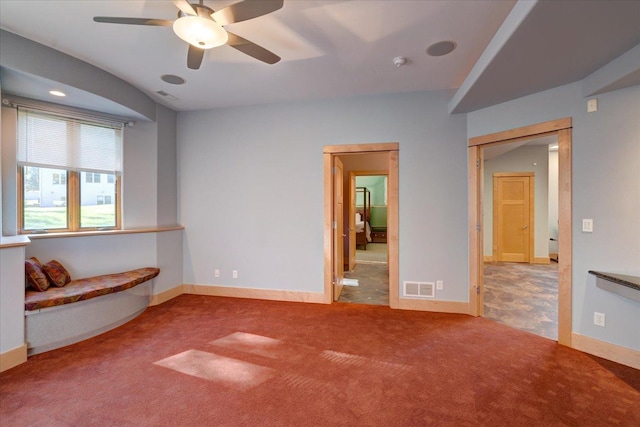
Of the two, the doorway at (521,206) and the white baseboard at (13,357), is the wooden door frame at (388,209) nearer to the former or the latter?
the white baseboard at (13,357)

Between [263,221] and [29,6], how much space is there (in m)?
2.81

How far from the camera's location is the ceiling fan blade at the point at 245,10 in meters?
1.53

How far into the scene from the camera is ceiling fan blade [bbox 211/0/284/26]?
1527mm

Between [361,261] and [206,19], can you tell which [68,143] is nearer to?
[206,19]

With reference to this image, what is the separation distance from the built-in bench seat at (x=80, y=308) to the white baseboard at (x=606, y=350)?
453 centimetres

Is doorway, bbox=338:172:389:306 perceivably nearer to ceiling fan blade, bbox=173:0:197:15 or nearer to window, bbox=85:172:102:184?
ceiling fan blade, bbox=173:0:197:15

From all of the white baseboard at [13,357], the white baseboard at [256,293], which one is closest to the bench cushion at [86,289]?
the white baseboard at [13,357]

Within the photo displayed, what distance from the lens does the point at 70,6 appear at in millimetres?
1929

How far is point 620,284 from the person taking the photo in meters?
2.08

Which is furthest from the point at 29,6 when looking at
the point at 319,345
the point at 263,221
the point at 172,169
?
the point at 319,345

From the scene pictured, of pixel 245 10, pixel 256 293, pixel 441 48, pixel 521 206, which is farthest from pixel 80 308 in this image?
pixel 521 206

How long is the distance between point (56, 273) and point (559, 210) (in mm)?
5128

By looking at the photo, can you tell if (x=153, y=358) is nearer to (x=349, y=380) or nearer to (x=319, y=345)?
(x=319, y=345)

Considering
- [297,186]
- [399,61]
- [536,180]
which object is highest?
[399,61]
